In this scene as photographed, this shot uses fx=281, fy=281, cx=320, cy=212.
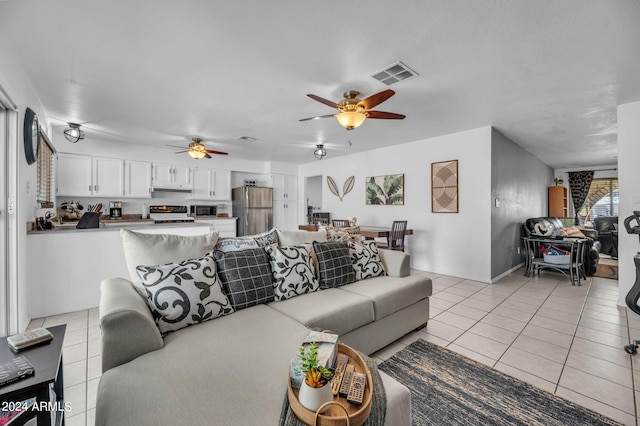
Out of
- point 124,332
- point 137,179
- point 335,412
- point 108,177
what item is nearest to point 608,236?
point 335,412

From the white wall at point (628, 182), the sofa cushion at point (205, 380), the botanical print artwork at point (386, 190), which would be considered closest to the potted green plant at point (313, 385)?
the sofa cushion at point (205, 380)

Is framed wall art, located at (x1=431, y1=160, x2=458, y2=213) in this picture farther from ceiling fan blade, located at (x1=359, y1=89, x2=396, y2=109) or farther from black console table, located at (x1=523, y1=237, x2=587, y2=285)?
ceiling fan blade, located at (x1=359, y1=89, x2=396, y2=109)

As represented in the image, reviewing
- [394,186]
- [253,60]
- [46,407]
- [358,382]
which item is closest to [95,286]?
[46,407]

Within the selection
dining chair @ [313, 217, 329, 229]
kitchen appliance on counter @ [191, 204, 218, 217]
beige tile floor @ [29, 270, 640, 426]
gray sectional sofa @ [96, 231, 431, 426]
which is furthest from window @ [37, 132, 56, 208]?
dining chair @ [313, 217, 329, 229]

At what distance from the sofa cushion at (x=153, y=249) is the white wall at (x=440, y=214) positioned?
4052 millimetres

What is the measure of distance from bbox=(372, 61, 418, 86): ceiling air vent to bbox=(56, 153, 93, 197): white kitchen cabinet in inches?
213

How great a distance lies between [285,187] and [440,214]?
432 cm

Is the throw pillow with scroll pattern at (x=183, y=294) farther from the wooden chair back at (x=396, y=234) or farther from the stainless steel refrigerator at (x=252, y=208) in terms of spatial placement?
the stainless steel refrigerator at (x=252, y=208)

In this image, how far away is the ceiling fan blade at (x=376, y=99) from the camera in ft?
8.18

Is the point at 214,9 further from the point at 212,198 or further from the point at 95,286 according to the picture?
the point at 212,198

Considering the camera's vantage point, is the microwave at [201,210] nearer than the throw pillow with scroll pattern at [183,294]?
No

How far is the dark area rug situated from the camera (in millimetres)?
1554

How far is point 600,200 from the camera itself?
817 centimetres

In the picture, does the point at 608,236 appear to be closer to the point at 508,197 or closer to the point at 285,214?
the point at 508,197
